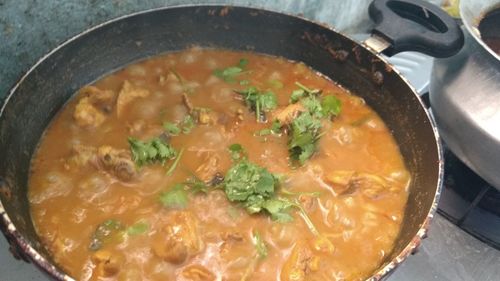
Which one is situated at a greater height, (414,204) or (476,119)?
(476,119)

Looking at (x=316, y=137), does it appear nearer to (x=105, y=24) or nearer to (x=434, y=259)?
(x=434, y=259)

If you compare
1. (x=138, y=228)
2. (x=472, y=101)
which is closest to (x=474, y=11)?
(x=472, y=101)

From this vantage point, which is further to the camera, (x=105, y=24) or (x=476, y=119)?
(x=105, y=24)

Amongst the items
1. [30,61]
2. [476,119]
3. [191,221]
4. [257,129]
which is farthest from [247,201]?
[30,61]

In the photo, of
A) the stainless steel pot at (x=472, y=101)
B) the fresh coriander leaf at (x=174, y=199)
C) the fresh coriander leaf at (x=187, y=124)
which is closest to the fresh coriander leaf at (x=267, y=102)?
the fresh coriander leaf at (x=187, y=124)

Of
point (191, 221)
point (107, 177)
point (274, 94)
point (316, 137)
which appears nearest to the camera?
point (191, 221)

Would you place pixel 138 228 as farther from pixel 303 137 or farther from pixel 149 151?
pixel 303 137
